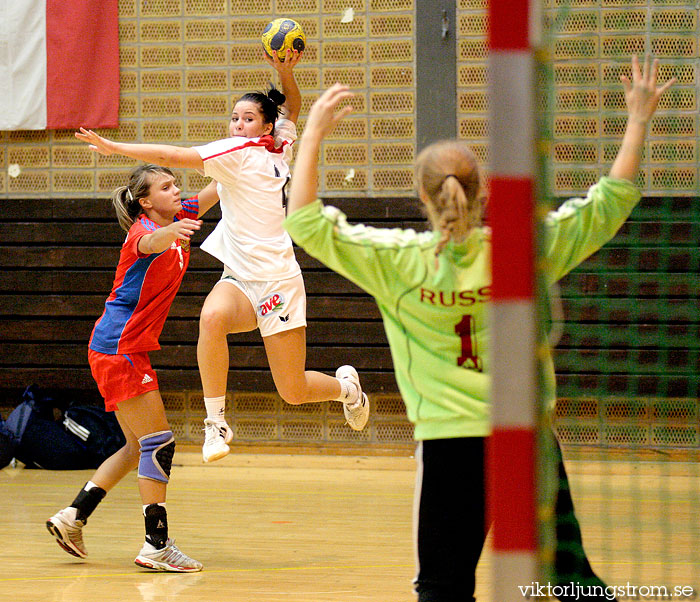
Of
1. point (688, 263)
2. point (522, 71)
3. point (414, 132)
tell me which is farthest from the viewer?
point (414, 132)

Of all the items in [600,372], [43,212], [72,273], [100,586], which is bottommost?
[100,586]

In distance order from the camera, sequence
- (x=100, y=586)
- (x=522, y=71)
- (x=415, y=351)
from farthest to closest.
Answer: (x=100, y=586) → (x=415, y=351) → (x=522, y=71)

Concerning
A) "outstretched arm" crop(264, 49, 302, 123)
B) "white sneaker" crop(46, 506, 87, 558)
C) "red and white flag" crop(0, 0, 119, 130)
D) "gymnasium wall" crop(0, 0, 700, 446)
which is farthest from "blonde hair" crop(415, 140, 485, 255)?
"red and white flag" crop(0, 0, 119, 130)

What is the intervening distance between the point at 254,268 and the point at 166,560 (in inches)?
50.4

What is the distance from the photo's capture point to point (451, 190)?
2.12 m

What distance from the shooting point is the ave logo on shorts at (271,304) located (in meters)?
4.15

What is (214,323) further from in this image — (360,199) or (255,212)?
(360,199)

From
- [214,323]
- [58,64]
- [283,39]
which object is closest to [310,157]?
[214,323]

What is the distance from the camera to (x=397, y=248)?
2.14m

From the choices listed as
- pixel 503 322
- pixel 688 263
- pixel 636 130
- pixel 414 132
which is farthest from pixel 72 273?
pixel 503 322

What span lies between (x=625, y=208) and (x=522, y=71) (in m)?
0.75

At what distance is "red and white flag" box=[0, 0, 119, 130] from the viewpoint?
21.7 ft

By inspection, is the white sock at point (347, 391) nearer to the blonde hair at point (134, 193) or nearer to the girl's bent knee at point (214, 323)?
the girl's bent knee at point (214, 323)

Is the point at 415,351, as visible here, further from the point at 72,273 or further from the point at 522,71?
the point at 72,273
